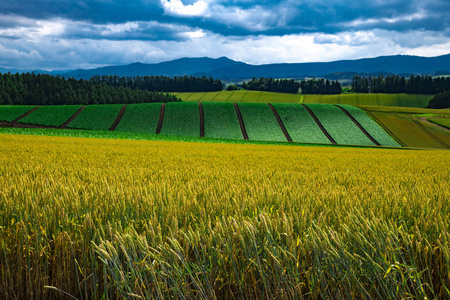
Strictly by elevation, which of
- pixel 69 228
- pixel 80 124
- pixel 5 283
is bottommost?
pixel 80 124

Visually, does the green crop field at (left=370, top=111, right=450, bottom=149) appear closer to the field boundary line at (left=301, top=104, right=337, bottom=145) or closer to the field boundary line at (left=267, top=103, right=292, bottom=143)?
the field boundary line at (left=301, top=104, right=337, bottom=145)

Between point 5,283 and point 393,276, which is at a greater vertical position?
point 393,276

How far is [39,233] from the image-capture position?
2.86 meters

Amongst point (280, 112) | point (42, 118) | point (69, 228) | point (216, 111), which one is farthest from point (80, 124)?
point (69, 228)

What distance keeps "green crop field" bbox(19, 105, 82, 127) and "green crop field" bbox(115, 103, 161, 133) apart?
13572 mm

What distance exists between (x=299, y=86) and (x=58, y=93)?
395 feet

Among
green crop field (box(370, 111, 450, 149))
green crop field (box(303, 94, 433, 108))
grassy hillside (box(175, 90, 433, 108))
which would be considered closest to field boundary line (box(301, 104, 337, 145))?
green crop field (box(370, 111, 450, 149))

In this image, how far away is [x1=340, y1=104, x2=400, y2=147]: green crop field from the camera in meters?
67.1

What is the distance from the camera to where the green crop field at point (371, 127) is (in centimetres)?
Result: 6706

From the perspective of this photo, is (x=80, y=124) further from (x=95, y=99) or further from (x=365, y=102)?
(x=365, y=102)

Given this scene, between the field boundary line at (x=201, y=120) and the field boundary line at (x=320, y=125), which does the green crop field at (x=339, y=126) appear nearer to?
the field boundary line at (x=320, y=125)

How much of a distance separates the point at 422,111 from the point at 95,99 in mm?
106164

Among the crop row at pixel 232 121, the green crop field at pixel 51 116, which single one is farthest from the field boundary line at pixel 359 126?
the green crop field at pixel 51 116

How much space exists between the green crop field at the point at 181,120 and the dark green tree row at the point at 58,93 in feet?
99.0
